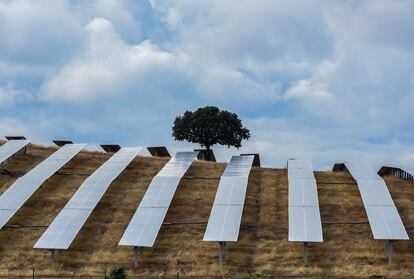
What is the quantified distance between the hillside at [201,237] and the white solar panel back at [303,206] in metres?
1.19

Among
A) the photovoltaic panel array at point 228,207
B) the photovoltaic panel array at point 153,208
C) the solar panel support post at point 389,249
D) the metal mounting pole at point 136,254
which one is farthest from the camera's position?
the photovoltaic panel array at point 153,208

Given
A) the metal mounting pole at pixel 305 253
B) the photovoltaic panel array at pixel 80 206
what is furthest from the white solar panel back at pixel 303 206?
the photovoltaic panel array at pixel 80 206

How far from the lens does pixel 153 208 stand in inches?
1501

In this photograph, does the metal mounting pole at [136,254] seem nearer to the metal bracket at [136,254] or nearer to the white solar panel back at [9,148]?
the metal bracket at [136,254]

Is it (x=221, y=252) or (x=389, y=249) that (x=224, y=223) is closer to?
(x=221, y=252)

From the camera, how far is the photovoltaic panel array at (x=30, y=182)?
3966cm

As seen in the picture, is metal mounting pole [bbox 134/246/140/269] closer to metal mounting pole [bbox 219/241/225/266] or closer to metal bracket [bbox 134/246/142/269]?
metal bracket [bbox 134/246/142/269]

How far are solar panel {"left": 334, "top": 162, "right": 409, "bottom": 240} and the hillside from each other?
3.64ft

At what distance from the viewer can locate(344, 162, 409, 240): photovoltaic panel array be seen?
33.7 m

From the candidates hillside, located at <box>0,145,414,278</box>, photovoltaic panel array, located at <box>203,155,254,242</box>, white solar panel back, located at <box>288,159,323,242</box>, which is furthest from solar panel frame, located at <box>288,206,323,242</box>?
photovoltaic panel array, located at <box>203,155,254,242</box>

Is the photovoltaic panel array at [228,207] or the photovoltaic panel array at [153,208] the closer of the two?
the photovoltaic panel array at [228,207]

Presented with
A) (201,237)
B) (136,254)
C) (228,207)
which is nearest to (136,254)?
(136,254)

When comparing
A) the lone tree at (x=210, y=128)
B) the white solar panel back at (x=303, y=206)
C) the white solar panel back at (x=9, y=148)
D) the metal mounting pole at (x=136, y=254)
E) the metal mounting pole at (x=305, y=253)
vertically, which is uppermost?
the lone tree at (x=210, y=128)

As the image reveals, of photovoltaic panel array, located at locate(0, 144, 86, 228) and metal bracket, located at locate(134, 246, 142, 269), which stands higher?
photovoltaic panel array, located at locate(0, 144, 86, 228)
